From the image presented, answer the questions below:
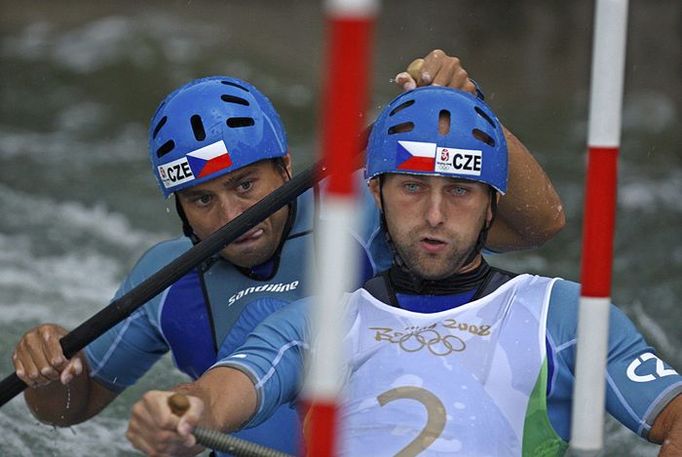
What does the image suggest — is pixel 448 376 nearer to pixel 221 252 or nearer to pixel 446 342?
pixel 446 342

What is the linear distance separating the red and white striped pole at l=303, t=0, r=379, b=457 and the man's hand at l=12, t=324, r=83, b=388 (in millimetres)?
1667

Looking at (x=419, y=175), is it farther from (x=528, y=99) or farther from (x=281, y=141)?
(x=528, y=99)

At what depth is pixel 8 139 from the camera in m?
10.8

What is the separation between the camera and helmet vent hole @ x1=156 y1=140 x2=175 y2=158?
4.12 metres

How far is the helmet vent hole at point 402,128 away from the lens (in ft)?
11.8

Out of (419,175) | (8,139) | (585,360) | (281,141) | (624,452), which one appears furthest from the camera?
(8,139)

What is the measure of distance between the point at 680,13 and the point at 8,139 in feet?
18.7

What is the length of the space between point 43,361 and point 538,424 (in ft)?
4.79

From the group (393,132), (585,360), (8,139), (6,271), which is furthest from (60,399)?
(8,139)

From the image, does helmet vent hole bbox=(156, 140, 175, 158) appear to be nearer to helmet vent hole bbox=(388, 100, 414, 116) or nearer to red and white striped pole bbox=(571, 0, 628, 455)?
helmet vent hole bbox=(388, 100, 414, 116)

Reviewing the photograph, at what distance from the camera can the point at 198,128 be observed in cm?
412

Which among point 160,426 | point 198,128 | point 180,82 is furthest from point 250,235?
point 180,82

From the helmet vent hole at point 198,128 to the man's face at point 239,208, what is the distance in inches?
5.1

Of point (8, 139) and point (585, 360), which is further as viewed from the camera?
point (8, 139)
